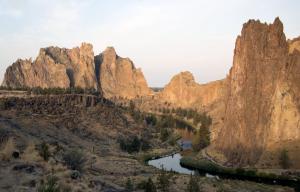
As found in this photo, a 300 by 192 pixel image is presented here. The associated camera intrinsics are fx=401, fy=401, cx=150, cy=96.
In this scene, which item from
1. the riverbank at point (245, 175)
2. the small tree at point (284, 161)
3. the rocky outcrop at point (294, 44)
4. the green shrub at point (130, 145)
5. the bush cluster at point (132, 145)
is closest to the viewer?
the riverbank at point (245, 175)

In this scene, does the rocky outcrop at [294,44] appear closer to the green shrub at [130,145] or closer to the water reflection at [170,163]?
the water reflection at [170,163]

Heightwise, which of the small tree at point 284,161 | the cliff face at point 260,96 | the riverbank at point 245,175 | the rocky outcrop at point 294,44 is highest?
the rocky outcrop at point 294,44

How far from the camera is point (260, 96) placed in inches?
4338

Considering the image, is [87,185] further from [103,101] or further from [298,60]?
[103,101]

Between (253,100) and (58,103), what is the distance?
68.0 m

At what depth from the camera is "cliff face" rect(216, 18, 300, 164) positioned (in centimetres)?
10119

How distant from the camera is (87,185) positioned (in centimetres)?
4000

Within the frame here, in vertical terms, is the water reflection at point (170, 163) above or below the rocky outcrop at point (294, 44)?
below

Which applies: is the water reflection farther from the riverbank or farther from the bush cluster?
the bush cluster

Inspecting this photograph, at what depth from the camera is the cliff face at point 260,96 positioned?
101 m

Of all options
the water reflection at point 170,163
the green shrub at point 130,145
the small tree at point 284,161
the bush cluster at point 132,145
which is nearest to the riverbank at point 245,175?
the water reflection at point 170,163

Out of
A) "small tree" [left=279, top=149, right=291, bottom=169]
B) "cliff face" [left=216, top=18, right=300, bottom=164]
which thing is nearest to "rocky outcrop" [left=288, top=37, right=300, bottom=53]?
"cliff face" [left=216, top=18, right=300, bottom=164]

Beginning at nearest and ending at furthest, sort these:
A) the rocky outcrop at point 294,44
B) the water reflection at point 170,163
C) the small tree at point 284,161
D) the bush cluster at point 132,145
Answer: the small tree at point 284,161
the water reflection at point 170,163
the bush cluster at point 132,145
the rocky outcrop at point 294,44

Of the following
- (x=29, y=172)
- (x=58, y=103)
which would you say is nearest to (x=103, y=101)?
(x=58, y=103)
